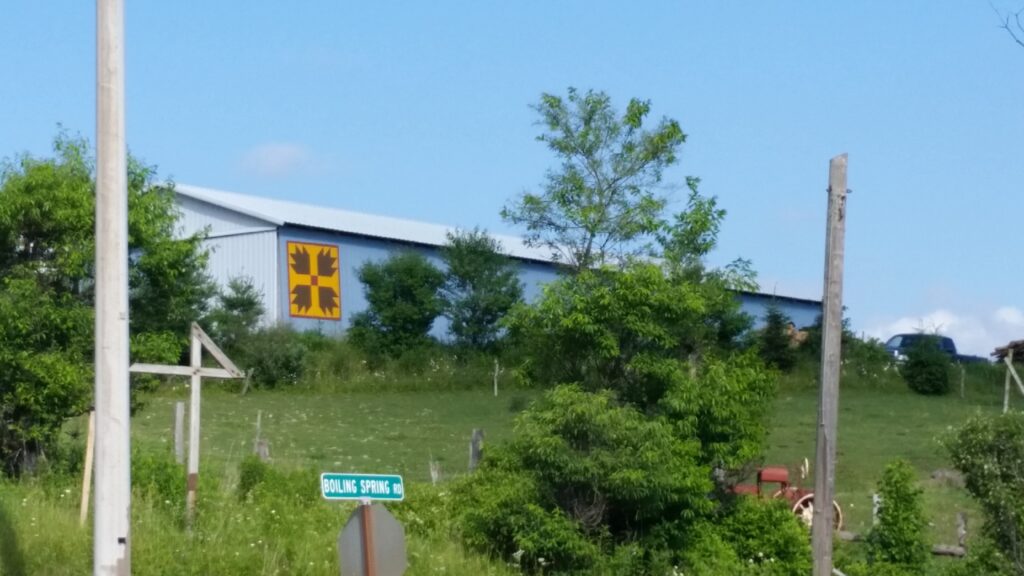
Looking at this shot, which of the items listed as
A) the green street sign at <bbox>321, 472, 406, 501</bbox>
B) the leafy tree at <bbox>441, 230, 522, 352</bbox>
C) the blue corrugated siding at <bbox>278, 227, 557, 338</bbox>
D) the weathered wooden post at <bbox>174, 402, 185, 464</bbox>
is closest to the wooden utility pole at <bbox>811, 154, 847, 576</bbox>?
the green street sign at <bbox>321, 472, 406, 501</bbox>

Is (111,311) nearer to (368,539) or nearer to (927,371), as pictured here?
(368,539)

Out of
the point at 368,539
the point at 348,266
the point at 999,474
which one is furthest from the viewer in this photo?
the point at 348,266

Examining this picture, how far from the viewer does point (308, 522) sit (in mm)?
17969

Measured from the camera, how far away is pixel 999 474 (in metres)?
17.9

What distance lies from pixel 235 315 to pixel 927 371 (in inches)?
1010

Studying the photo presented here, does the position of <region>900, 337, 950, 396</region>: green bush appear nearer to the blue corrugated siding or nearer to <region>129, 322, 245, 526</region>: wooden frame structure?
the blue corrugated siding

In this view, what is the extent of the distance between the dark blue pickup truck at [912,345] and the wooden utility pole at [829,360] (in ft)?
135

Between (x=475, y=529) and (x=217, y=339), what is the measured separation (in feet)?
117

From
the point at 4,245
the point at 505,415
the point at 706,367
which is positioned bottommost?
the point at 505,415

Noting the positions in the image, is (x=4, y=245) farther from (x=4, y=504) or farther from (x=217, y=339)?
(x=217, y=339)

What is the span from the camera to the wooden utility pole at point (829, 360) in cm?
1725

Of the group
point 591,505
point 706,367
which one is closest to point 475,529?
point 591,505

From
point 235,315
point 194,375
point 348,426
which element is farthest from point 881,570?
point 235,315

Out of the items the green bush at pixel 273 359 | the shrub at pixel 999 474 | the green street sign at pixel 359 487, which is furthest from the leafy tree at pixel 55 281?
the green bush at pixel 273 359
